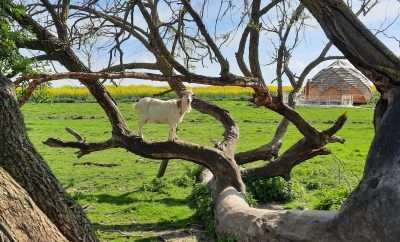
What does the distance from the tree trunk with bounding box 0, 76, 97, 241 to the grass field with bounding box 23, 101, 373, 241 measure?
5.21 meters

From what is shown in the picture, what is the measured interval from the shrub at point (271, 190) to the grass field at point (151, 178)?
25 cm

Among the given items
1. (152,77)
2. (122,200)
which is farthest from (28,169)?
(122,200)

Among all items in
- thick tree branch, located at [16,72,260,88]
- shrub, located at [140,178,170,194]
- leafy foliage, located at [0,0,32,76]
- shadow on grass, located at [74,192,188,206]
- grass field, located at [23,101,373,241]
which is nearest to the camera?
leafy foliage, located at [0,0,32,76]

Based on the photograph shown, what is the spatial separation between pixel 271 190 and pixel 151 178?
366cm

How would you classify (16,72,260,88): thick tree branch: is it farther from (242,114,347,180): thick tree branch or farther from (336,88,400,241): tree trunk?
(242,114,347,180): thick tree branch

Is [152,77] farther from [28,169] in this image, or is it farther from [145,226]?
[28,169]

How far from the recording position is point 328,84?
5353 cm

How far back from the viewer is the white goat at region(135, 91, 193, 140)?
12.2 metres

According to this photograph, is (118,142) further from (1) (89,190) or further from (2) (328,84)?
(2) (328,84)

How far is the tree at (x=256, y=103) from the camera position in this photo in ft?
18.7

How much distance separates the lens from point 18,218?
10.7ft

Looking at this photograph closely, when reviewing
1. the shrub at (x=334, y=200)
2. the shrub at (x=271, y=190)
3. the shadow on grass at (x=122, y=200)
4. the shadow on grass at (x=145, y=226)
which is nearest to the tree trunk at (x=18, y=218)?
the shadow on grass at (x=145, y=226)

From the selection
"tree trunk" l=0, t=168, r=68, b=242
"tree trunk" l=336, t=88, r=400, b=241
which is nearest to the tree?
"tree trunk" l=336, t=88, r=400, b=241

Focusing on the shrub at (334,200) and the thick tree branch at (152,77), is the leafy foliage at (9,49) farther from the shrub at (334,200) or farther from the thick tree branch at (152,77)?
the shrub at (334,200)
